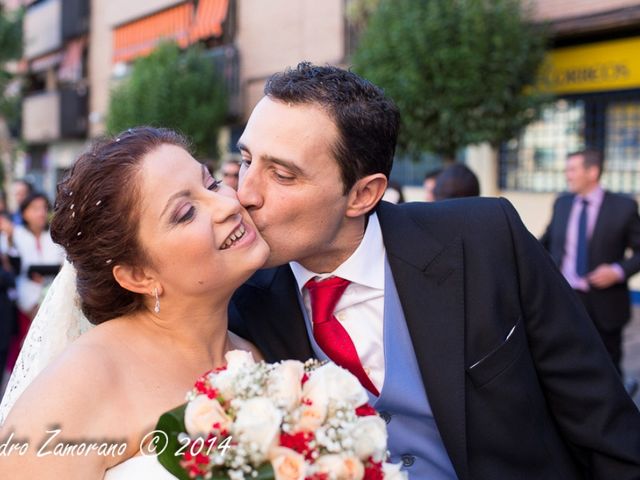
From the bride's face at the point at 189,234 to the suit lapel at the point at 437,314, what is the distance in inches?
20.0

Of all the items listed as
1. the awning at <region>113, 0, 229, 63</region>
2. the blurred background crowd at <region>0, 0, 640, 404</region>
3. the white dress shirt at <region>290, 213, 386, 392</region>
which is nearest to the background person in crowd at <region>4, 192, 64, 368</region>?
the blurred background crowd at <region>0, 0, 640, 404</region>

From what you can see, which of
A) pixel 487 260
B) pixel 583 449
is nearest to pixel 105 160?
pixel 487 260

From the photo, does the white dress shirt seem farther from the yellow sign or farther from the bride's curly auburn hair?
the yellow sign

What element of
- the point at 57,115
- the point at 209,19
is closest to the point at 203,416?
the point at 209,19

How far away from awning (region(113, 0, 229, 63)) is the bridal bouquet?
56.7 ft

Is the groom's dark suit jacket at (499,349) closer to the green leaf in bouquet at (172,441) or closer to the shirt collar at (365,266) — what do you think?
the shirt collar at (365,266)

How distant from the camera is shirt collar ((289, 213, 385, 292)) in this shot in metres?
2.52

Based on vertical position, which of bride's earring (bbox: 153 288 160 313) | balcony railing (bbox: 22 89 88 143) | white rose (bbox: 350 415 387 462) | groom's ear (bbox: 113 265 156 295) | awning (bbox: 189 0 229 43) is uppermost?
awning (bbox: 189 0 229 43)

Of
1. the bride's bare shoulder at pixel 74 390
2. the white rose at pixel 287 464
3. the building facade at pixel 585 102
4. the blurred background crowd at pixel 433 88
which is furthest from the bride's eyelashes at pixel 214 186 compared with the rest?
the building facade at pixel 585 102

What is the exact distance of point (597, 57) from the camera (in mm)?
11023

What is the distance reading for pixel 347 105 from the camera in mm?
2428

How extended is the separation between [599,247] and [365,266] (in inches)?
171

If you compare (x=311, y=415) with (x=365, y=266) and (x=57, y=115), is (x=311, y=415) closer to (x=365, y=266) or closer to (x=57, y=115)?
(x=365, y=266)

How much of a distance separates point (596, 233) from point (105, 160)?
5.09 metres
